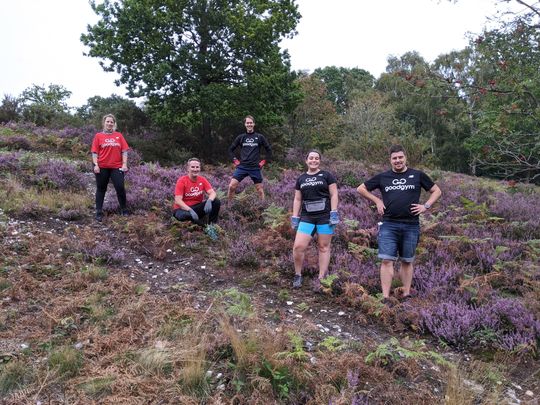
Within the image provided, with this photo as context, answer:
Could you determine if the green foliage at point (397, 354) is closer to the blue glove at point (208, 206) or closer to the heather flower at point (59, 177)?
the blue glove at point (208, 206)

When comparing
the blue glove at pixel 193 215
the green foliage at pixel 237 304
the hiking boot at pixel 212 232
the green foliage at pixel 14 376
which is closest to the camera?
the green foliage at pixel 14 376

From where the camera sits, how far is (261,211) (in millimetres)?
8641

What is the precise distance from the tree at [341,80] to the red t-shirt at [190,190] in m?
51.4

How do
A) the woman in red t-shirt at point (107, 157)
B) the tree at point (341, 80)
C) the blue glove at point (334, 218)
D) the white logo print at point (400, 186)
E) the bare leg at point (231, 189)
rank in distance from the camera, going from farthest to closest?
the tree at point (341, 80)
the bare leg at point (231, 189)
the woman in red t-shirt at point (107, 157)
the blue glove at point (334, 218)
the white logo print at point (400, 186)

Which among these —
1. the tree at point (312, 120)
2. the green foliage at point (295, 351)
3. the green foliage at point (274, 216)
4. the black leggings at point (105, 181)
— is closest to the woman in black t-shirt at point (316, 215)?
the green foliage at point (274, 216)

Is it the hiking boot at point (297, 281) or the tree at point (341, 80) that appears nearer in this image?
the hiking boot at point (297, 281)

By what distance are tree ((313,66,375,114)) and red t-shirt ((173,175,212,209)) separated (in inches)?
2025

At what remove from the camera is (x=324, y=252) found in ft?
19.0

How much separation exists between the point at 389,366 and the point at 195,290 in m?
2.74

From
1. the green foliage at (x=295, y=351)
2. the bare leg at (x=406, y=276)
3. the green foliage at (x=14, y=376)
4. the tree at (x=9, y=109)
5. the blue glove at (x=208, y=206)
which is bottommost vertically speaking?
the green foliage at (x=14, y=376)

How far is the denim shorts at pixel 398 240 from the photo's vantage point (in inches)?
203

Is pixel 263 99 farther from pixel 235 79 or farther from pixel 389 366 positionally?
pixel 389 366

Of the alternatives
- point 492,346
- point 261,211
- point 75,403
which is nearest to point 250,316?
point 75,403

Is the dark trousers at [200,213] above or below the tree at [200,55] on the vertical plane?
below
